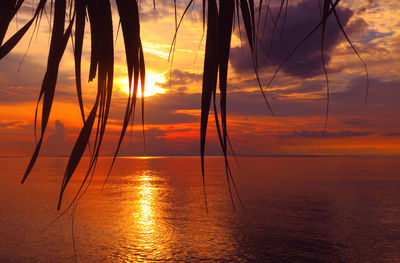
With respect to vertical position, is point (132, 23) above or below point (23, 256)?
above

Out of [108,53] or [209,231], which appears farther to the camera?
[209,231]

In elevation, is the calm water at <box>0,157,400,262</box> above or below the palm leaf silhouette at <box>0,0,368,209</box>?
below

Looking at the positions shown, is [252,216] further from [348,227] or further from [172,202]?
[172,202]

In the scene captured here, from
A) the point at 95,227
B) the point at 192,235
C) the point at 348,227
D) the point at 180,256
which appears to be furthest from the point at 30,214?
the point at 348,227

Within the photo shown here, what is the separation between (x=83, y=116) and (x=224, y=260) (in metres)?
26.5

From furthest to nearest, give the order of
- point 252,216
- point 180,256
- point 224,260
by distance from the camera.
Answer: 1. point 252,216
2. point 180,256
3. point 224,260

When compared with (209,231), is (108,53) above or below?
above

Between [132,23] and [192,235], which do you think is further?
[192,235]

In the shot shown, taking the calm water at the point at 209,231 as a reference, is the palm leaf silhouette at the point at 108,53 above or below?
above

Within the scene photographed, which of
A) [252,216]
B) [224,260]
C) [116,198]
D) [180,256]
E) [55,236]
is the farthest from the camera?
[116,198]

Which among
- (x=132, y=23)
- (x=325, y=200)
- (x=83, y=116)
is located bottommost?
(x=325, y=200)

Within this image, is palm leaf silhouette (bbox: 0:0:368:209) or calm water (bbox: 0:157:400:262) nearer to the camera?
palm leaf silhouette (bbox: 0:0:368:209)

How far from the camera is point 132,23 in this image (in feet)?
3.09

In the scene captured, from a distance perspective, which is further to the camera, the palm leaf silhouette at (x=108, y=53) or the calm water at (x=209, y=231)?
the calm water at (x=209, y=231)
